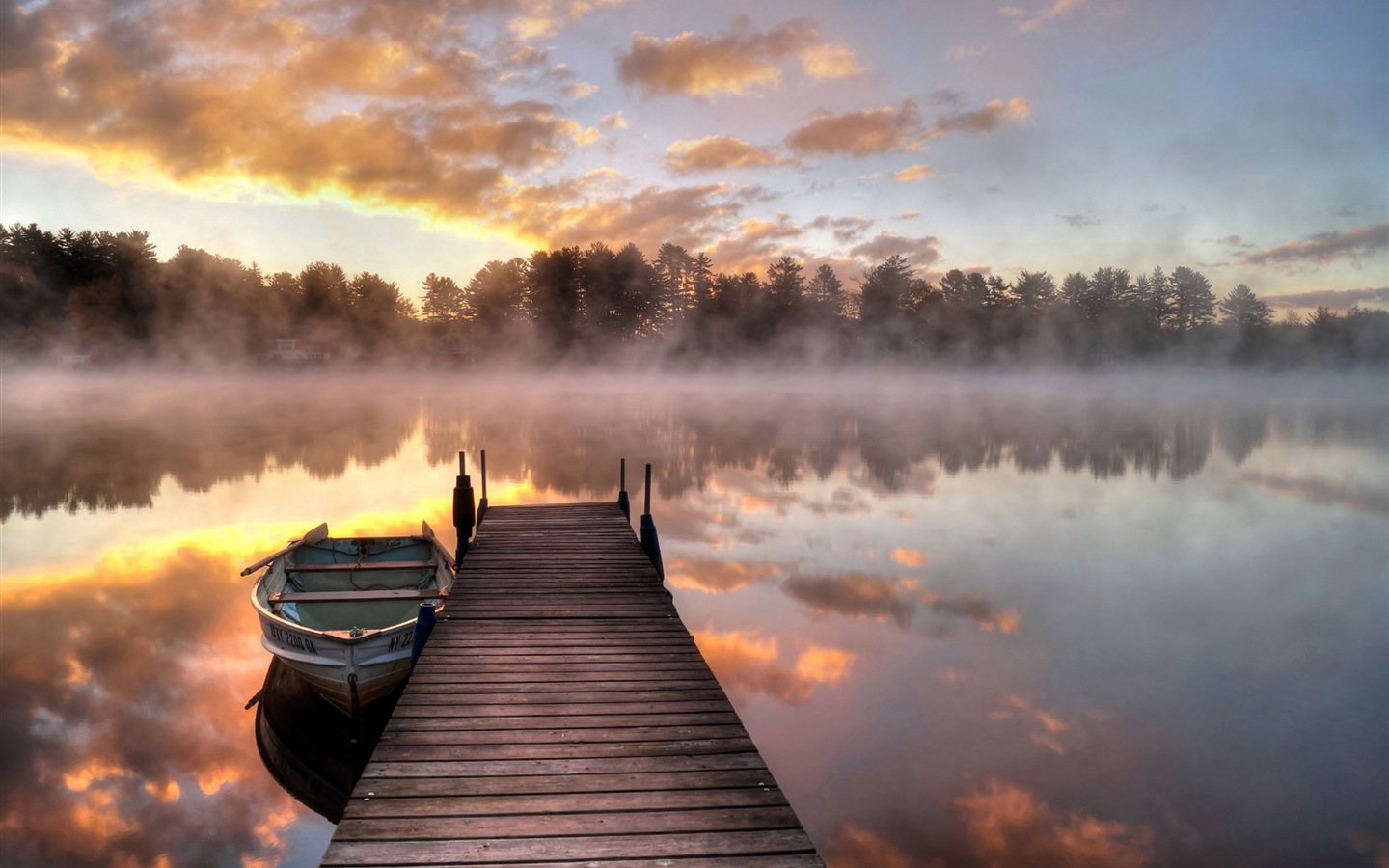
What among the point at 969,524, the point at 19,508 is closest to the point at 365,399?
the point at 19,508

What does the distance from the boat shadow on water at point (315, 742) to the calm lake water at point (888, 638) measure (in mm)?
230

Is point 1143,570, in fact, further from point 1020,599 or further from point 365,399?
point 365,399

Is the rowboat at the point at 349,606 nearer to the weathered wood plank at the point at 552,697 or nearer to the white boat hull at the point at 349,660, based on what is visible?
the white boat hull at the point at 349,660

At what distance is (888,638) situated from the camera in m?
12.0

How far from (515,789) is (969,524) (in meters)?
19.0

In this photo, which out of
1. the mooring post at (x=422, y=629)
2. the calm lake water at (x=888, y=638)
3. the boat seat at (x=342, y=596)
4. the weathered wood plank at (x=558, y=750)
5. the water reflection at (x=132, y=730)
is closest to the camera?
the weathered wood plank at (x=558, y=750)

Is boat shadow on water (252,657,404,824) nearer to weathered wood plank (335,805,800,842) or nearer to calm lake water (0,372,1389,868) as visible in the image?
calm lake water (0,372,1389,868)

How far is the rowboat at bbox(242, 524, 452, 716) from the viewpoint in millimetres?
7820

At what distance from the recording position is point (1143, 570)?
54.5 ft

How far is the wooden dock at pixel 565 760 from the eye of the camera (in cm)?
393

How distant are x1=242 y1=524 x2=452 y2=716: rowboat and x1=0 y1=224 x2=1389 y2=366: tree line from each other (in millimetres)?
77449

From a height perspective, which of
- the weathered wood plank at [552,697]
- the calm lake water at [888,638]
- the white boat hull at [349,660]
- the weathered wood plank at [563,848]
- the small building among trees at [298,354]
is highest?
the small building among trees at [298,354]

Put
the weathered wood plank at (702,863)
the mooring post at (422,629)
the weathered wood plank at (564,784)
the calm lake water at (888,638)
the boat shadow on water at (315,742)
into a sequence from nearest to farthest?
the weathered wood plank at (702,863) < the weathered wood plank at (564,784) < the calm lake water at (888,638) < the mooring post at (422,629) < the boat shadow on water at (315,742)

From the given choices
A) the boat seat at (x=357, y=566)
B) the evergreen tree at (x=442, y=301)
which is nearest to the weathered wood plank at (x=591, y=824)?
the boat seat at (x=357, y=566)
